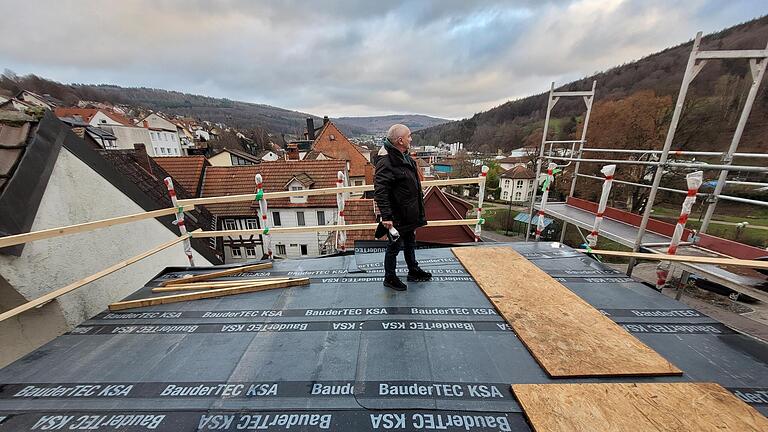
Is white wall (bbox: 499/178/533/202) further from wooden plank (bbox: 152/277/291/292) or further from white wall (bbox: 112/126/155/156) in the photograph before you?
white wall (bbox: 112/126/155/156)

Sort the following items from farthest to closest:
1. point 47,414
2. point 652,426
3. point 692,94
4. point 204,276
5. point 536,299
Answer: point 692,94 → point 204,276 → point 536,299 → point 47,414 → point 652,426

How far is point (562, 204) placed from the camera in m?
9.05

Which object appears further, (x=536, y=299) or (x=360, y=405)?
(x=536, y=299)

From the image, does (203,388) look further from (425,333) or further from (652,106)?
(652,106)

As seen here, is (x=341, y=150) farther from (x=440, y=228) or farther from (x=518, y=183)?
(x=518, y=183)

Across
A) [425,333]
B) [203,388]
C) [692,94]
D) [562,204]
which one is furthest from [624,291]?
[692,94]

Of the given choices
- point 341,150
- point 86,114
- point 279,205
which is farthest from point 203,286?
point 86,114

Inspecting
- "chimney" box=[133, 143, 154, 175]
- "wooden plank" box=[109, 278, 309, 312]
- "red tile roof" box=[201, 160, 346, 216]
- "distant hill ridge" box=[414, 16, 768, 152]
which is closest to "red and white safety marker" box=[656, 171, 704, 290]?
"wooden plank" box=[109, 278, 309, 312]

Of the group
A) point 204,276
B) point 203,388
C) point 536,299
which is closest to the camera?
point 203,388

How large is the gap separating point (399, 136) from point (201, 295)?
3029 mm

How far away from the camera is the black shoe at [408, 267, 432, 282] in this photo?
3723mm

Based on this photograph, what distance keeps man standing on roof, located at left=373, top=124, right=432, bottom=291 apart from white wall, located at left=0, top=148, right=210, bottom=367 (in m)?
3.61

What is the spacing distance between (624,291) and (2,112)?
773 centimetres

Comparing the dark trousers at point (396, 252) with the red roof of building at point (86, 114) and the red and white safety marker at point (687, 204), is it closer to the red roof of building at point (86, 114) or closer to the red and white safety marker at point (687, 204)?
the red and white safety marker at point (687, 204)
